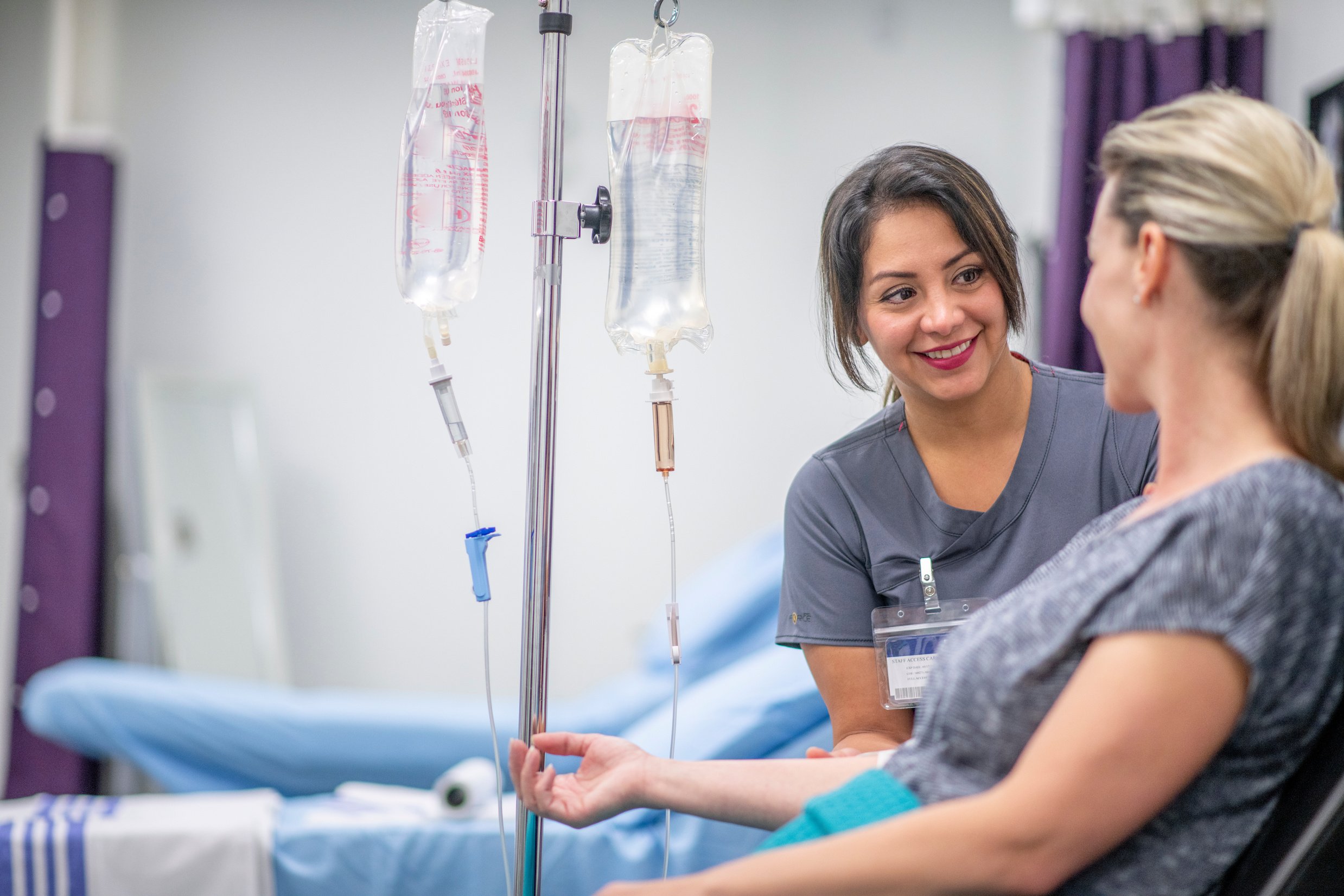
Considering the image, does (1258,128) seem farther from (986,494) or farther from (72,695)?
(72,695)

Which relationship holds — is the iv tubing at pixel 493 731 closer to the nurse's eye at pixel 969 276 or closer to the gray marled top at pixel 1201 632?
the gray marled top at pixel 1201 632

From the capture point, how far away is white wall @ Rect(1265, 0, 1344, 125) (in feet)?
8.52

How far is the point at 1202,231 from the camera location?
827 millimetres

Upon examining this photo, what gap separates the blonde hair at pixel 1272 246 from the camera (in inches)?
31.8

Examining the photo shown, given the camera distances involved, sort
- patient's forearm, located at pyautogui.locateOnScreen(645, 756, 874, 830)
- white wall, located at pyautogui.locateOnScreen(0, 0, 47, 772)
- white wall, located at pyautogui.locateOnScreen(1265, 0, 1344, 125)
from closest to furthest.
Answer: patient's forearm, located at pyautogui.locateOnScreen(645, 756, 874, 830) < white wall, located at pyautogui.locateOnScreen(1265, 0, 1344, 125) < white wall, located at pyautogui.locateOnScreen(0, 0, 47, 772)

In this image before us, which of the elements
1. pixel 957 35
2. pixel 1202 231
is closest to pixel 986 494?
pixel 1202 231

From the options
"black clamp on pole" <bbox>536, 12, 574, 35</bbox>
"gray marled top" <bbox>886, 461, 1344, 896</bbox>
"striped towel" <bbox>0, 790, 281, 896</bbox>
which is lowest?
"striped towel" <bbox>0, 790, 281, 896</bbox>

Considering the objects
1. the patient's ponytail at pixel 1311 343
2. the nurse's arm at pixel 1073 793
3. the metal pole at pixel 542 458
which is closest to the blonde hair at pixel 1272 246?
the patient's ponytail at pixel 1311 343

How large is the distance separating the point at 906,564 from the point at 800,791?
0.38 metres

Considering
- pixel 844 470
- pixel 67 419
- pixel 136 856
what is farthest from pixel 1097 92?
pixel 67 419

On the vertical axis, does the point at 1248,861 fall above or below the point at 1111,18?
below

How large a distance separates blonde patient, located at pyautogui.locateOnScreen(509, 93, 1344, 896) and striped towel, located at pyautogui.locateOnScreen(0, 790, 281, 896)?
1208mm

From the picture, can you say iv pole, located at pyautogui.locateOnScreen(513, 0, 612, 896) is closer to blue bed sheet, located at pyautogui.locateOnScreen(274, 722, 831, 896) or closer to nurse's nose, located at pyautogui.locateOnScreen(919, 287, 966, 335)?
nurse's nose, located at pyautogui.locateOnScreen(919, 287, 966, 335)

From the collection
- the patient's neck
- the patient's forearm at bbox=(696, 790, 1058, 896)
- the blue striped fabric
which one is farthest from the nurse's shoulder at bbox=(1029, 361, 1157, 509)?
the blue striped fabric
